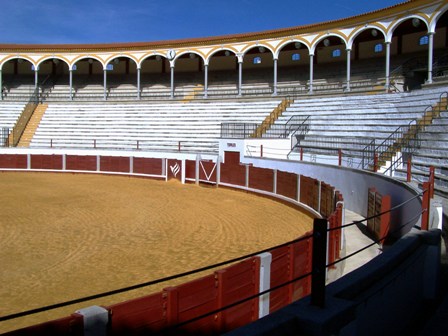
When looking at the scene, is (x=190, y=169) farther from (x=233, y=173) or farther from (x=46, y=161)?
(x=46, y=161)

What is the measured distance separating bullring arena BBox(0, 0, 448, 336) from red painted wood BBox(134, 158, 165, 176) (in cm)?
6

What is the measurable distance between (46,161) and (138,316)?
2007 centimetres

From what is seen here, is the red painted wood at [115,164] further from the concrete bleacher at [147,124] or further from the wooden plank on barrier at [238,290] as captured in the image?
the wooden plank on barrier at [238,290]

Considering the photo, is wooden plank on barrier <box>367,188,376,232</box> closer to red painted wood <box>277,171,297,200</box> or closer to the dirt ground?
the dirt ground

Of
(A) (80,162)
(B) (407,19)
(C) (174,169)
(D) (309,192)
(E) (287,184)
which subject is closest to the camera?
(D) (309,192)

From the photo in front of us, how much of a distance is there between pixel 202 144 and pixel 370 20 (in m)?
9.90

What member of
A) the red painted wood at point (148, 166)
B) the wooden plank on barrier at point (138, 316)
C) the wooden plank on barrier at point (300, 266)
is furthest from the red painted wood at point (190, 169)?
the wooden plank on barrier at point (138, 316)

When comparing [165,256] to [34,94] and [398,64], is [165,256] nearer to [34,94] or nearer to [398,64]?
[398,64]

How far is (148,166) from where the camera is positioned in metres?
20.0

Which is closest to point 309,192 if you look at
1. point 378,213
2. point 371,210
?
point 371,210

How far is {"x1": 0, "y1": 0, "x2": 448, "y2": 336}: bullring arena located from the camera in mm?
3221

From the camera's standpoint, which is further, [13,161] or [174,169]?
[13,161]

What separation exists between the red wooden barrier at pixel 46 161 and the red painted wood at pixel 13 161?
1.39 ft

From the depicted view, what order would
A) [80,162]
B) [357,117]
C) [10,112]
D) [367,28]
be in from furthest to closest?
[10,112] → [367,28] → [80,162] → [357,117]
